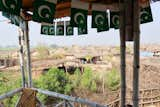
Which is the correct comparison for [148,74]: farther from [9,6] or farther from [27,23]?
[9,6]

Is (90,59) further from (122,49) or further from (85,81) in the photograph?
(122,49)

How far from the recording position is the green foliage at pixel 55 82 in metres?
17.8

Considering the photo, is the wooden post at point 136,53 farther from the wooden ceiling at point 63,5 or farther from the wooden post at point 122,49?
the wooden ceiling at point 63,5

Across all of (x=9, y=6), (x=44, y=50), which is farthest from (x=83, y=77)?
(x=44, y=50)

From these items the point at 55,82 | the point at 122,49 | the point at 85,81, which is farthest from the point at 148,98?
the point at 122,49

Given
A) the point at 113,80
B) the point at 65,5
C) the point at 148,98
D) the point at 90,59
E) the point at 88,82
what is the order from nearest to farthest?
the point at 65,5 → the point at 148,98 → the point at 88,82 → the point at 113,80 → the point at 90,59

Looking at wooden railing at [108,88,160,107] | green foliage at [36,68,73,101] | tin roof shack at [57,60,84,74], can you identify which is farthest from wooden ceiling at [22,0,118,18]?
tin roof shack at [57,60,84,74]

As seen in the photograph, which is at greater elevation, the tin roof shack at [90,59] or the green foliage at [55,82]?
the tin roof shack at [90,59]

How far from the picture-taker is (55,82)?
18.1 metres

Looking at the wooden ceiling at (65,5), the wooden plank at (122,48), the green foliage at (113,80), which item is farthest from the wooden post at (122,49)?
the green foliage at (113,80)

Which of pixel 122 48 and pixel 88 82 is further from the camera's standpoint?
pixel 88 82

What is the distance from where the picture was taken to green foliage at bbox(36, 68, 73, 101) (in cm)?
1779

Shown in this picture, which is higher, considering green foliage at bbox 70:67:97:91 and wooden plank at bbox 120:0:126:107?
wooden plank at bbox 120:0:126:107

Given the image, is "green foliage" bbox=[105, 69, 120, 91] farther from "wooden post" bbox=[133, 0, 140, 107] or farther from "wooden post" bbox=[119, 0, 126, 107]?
"wooden post" bbox=[133, 0, 140, 107]
